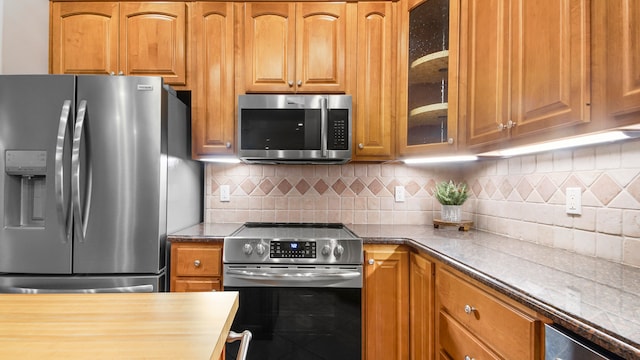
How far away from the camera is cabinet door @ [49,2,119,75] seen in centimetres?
204

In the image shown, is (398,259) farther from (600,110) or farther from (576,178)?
(600,110)

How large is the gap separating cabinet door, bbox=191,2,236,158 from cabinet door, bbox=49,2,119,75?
55 centimetres

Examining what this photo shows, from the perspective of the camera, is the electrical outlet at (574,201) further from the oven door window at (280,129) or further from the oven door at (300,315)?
the oven door window at (280,129)

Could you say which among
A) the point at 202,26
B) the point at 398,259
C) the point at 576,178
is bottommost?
the point at 398,259

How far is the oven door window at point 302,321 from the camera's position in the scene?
1.66 m

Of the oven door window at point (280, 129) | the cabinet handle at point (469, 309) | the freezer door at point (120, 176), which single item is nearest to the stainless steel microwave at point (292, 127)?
the oven door window at point (280, 129)

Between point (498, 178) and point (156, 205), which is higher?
point (498, 178)

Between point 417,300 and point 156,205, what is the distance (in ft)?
4.84

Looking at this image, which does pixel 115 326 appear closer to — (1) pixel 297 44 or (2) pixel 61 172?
(2) pixel 61 172

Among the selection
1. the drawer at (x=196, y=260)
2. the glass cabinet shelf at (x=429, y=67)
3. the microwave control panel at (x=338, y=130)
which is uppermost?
the glass cabinet shelf at (x=429, y=67)

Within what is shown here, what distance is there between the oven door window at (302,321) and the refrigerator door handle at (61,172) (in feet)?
3.20

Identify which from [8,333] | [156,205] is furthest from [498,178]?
[8,333]

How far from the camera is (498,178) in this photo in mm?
1820

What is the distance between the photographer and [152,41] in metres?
2.05
